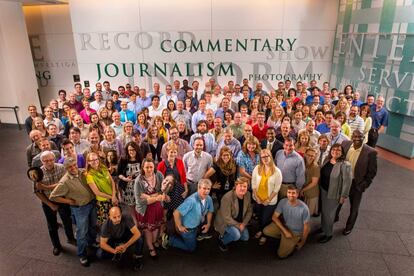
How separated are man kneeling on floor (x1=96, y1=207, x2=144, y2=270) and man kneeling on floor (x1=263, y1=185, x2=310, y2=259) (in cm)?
182

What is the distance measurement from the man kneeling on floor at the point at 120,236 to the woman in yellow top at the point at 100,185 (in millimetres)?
411

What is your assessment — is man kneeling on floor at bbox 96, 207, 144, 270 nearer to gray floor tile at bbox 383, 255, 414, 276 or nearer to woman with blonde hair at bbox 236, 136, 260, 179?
woman with blonde hair at bbox 236, 136, 260, 179

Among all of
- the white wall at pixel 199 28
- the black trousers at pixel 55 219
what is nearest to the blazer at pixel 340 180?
the black trousers at pixel 55 219

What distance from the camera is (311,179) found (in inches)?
159

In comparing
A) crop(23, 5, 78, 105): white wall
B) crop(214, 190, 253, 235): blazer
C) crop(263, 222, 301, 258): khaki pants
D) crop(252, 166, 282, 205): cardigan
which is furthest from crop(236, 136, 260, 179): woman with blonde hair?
crop(23, 5, 78, 105): white wall

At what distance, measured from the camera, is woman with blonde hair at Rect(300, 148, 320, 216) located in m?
3.99

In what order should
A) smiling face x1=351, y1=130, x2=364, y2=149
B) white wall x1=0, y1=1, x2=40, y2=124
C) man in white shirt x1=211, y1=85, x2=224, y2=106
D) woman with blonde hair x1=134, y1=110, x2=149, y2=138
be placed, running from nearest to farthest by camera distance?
smiling face x1=351, y1=130, x2=364, y2=149
woman with blonde hair x1=134, y1=110, x2=149, y2=138
man in white shirt x1=211, y1=85, x2=224, y2=106
white wall x1=0, y1=1, x2=40, y2=124

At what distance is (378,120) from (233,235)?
430 centimetres

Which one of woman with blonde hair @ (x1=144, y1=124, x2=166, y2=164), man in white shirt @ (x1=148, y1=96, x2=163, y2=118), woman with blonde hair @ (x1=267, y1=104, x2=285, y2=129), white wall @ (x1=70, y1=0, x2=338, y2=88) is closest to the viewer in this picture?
woman with blonde hair @ (x1=144, y1=124, x2=166, y2=164)

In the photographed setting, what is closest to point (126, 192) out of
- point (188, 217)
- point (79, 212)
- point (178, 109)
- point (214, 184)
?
point (79, 212)

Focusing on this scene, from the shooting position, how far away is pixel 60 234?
4.38 m

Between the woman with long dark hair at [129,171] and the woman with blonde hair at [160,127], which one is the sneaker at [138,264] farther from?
the woman with blonde hair at [160,127]

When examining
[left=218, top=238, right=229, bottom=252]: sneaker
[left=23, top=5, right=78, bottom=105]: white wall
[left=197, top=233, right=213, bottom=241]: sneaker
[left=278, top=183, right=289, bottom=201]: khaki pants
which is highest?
[left=23, top=5, right=78, bottom=105]: white wall

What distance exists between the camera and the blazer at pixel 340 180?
12.4ft
